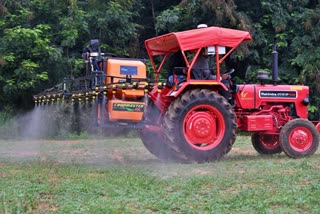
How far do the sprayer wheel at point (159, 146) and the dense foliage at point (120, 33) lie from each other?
7788 mm

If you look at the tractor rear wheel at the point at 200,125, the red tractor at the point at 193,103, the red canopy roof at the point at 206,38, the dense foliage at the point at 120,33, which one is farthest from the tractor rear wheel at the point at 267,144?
the dense foliage at the point at 120,33

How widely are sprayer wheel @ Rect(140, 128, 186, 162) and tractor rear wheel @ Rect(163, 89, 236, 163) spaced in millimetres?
275

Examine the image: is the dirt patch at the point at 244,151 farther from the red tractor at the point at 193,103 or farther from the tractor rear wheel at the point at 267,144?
the red tractor at the point at 193,103

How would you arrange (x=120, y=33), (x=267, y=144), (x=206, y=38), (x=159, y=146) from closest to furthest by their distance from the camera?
(x=206, y=38)
(x=159, y=146)
(x=267, y=144)
(x=120, y=33)

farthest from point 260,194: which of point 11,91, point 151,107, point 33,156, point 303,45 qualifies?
point 303,45

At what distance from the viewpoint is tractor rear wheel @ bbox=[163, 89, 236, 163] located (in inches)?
370

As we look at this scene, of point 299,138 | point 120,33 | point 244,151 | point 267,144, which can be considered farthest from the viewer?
point 120,33

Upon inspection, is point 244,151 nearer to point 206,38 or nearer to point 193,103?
point 193,103

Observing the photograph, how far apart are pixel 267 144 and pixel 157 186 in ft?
15.8

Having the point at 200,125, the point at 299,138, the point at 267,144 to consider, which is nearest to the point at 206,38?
the point at 200,125

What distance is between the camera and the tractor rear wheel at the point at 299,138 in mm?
10117

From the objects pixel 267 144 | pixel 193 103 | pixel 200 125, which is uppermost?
pixel 193 103

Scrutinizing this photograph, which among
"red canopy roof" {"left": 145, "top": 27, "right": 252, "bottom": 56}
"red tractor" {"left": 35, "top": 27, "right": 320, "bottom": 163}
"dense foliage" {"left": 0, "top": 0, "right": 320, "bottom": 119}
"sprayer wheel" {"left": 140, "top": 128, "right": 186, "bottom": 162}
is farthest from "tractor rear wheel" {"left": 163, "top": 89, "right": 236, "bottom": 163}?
"dense foliage" {"left": 0, "top": 0, "right": 320, "bottom": 119}

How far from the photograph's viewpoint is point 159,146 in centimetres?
1051
